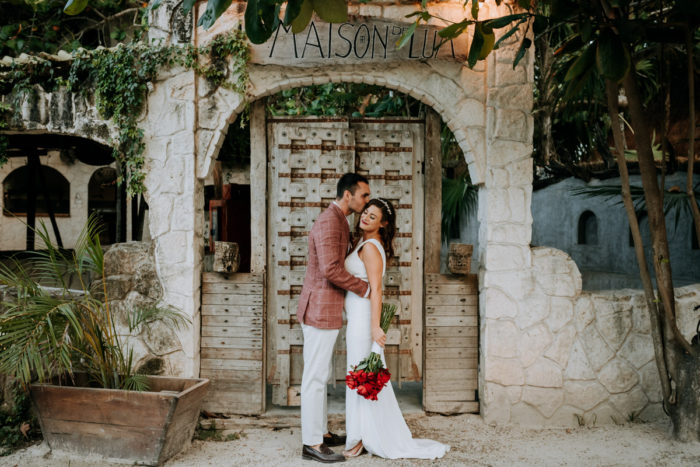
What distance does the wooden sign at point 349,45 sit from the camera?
4.54 m

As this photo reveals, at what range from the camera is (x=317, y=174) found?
5.21 m

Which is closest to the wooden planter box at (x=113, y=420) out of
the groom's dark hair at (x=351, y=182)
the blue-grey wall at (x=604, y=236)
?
the groom's dark hair at (x=351, y=182)

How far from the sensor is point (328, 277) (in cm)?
399

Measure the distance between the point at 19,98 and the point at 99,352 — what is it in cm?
245

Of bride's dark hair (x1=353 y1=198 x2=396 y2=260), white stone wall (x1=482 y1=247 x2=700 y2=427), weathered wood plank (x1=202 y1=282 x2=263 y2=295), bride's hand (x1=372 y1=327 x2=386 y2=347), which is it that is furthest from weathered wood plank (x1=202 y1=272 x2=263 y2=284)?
white stone wall (x1=482 y1=247 x2=700 y2=427)

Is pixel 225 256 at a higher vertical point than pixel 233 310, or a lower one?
higher

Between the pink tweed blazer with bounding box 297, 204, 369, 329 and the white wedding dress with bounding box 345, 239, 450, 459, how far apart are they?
12cm

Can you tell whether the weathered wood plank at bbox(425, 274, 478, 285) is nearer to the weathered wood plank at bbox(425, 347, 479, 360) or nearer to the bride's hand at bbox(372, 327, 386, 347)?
the weathered wood plank at bbox(425, 347, 479, 360)

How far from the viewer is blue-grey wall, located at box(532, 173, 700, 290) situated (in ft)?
25.6

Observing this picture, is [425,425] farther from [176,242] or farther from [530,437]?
[176,242]

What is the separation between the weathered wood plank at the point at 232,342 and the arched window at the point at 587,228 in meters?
7.73

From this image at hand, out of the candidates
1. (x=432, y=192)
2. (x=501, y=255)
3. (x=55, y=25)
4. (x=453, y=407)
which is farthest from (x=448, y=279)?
(x=55, y=25)

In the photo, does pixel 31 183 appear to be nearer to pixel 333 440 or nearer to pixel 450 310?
pixel 333 440

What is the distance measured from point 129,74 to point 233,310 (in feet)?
A: 7.42
